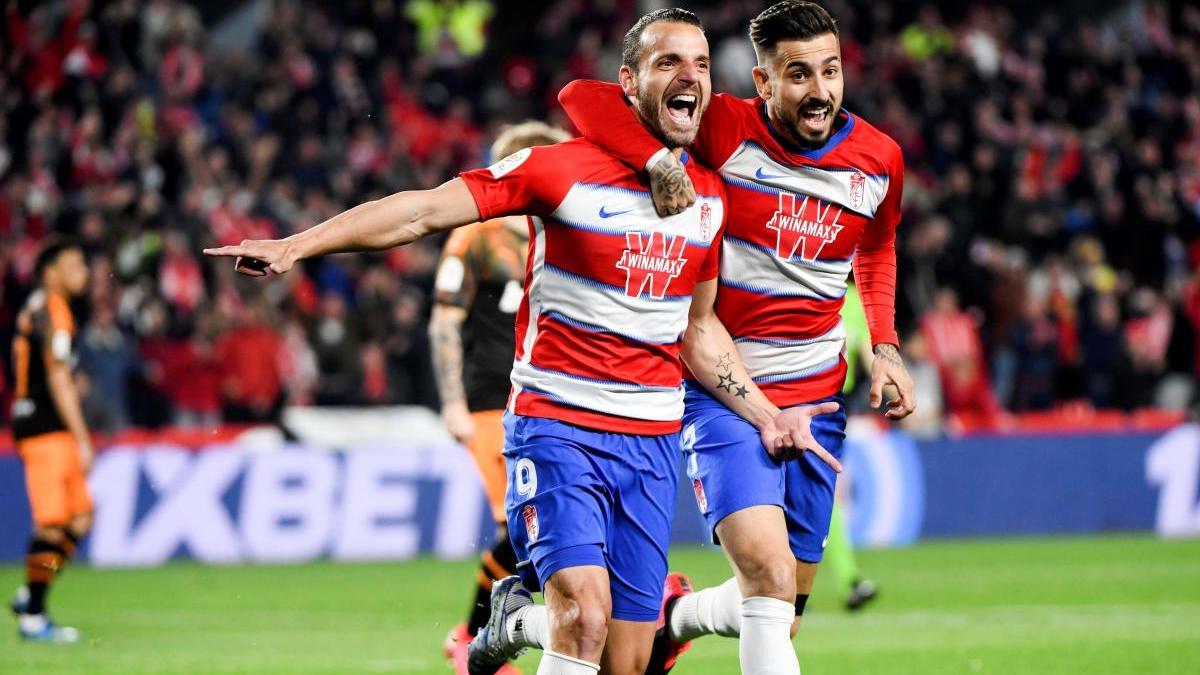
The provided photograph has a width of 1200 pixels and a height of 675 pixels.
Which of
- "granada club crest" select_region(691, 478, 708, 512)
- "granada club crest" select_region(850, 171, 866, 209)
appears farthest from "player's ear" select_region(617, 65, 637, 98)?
"granada club crest" select_region(691, 478, 708, 512)

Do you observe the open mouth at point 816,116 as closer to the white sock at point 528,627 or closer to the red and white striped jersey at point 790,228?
the red and white striped jersey at point 790,228

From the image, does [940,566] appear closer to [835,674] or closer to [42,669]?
[835,674]

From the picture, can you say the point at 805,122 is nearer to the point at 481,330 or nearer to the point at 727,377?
the point at 727,377

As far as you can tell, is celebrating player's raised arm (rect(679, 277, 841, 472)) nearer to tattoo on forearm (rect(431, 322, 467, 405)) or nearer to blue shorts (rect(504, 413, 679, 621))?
blue shorts (rect(504, 413, 679, 621))

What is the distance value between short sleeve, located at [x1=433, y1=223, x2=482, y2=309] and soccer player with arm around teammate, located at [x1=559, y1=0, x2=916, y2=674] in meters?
2.45

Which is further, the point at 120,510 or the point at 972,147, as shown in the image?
the point at 972,147

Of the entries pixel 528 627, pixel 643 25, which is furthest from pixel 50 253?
pixel 643 25

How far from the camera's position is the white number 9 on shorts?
222 inches

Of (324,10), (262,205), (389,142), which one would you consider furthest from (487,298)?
(324,10)

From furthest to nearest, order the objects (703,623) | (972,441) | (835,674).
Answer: (972,441), (835,674), (703,623)

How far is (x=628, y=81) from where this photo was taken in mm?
5883

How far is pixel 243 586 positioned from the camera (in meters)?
13.4

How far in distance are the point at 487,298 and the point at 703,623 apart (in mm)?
2534

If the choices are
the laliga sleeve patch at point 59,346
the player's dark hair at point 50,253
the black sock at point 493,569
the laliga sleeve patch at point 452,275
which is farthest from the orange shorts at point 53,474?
the black sock at point 493,569
